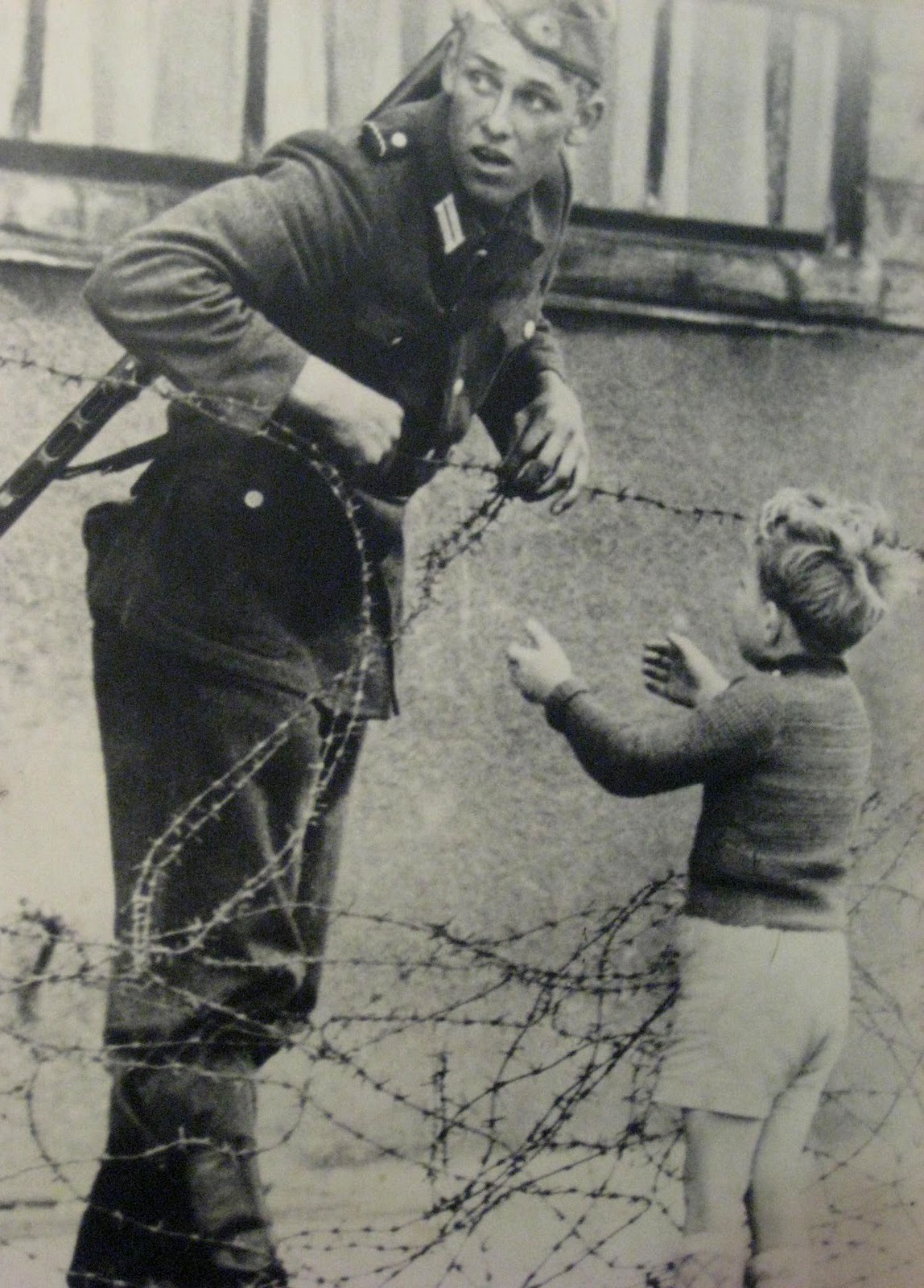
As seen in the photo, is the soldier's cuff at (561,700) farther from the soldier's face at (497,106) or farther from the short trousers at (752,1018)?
the soldier's face at (497,106)

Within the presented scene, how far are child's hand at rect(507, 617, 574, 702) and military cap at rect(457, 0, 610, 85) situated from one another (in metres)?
0.87

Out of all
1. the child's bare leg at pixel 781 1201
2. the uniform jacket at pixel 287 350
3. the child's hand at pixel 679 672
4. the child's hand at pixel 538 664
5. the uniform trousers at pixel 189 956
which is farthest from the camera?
the child's hand at pixel 679 672

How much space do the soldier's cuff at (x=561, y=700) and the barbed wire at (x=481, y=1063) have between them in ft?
0.89

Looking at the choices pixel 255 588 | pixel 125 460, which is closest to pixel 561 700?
pixel 255 588

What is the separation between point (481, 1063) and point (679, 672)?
733mm

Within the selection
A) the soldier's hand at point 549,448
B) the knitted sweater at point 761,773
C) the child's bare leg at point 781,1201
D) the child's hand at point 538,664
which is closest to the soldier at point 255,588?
the soldier's hand at point 549,448

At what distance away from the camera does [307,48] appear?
7.75ft

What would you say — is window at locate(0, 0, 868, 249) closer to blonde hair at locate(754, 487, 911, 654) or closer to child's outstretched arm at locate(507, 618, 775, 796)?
blonde hair at locate(754, 487, 911, 654)

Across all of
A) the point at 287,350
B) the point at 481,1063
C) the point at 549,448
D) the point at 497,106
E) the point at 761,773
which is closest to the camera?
the point at 287,350

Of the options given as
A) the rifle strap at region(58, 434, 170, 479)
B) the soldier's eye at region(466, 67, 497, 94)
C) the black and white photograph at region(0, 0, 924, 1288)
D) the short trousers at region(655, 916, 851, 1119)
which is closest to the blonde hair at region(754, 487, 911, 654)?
the black and white photograph at region(0, 0, 924, 1288)

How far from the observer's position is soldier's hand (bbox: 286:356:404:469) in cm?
212

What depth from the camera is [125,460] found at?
2.28m

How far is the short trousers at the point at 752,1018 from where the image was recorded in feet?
7.58

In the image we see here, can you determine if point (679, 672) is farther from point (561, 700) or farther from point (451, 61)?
point (451, 61)
